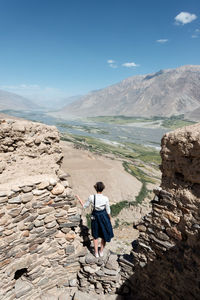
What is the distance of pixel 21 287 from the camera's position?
523 centimetres

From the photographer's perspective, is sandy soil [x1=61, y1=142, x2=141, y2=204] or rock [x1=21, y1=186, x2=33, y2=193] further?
sandy soil [x1=61, y1=142, x2=141, y2=204]

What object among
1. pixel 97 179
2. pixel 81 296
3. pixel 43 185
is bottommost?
pixel 97 179

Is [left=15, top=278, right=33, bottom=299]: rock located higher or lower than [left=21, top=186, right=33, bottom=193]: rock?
lower

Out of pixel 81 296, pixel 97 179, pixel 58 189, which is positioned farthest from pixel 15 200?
pixel 97 179

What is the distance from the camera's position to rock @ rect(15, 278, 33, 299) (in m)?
5.15

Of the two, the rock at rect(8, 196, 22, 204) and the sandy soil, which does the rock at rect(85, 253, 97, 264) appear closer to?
the rock at rect(8, 196, 22, 204)

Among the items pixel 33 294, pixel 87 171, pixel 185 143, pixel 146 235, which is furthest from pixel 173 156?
pixel 87 171

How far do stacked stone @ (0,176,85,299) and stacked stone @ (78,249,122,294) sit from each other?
261mm

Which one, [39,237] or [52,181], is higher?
[52,181]

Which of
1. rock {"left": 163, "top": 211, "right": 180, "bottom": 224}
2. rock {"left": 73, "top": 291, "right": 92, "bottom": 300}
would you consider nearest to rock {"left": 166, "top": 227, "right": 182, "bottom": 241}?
rock {"left": 163, "top": 211, "right": 180, "bottom": 224}

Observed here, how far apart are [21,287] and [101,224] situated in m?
2.53

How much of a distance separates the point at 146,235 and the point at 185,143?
2555mm

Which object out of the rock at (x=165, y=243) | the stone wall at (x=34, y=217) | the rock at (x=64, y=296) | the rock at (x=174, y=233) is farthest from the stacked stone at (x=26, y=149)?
the rock at (x=64, y=296)

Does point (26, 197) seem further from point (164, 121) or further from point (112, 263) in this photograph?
point (164, 121)
